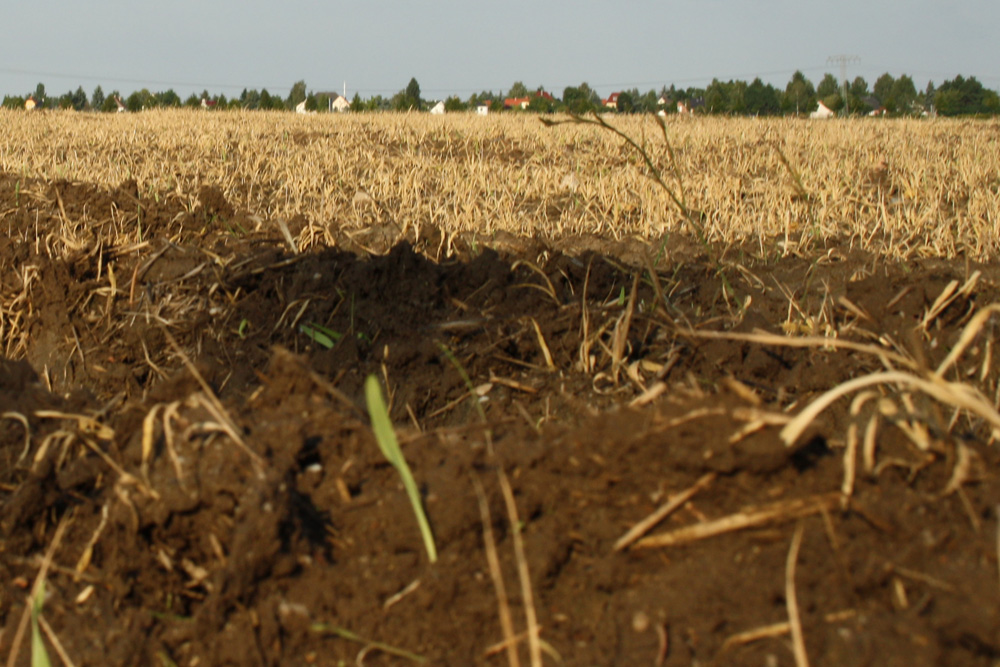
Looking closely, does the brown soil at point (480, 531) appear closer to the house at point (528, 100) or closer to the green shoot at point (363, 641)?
the green shoot at point (363, 641)

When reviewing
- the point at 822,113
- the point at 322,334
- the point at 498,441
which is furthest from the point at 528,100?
the point at 498,441

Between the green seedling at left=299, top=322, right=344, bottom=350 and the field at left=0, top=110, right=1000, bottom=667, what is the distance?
0.03 ft

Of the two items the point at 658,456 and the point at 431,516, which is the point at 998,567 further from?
the point at 431,516

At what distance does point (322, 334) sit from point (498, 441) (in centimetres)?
136

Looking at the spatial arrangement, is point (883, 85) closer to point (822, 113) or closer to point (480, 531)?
point (822, 113)

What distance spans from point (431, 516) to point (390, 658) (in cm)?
24

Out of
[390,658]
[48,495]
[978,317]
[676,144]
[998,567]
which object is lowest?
[390,658]

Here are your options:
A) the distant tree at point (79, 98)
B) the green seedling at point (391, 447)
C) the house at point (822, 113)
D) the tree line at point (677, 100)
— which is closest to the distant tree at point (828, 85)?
the tree line at point (677, 100)

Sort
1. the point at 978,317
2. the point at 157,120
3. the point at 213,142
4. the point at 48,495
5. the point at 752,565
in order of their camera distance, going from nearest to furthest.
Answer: the point at 752,565 → the point at 978,317 → the point at 48,495 → the point at 213,142 → the point at 157,120

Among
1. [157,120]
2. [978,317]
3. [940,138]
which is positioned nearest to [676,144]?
[940,138]

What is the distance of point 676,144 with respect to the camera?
837cm

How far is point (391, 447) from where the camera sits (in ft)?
4.00

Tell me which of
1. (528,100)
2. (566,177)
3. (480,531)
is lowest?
(480,531)

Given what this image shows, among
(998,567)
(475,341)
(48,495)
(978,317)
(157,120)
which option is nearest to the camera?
(998,567)
